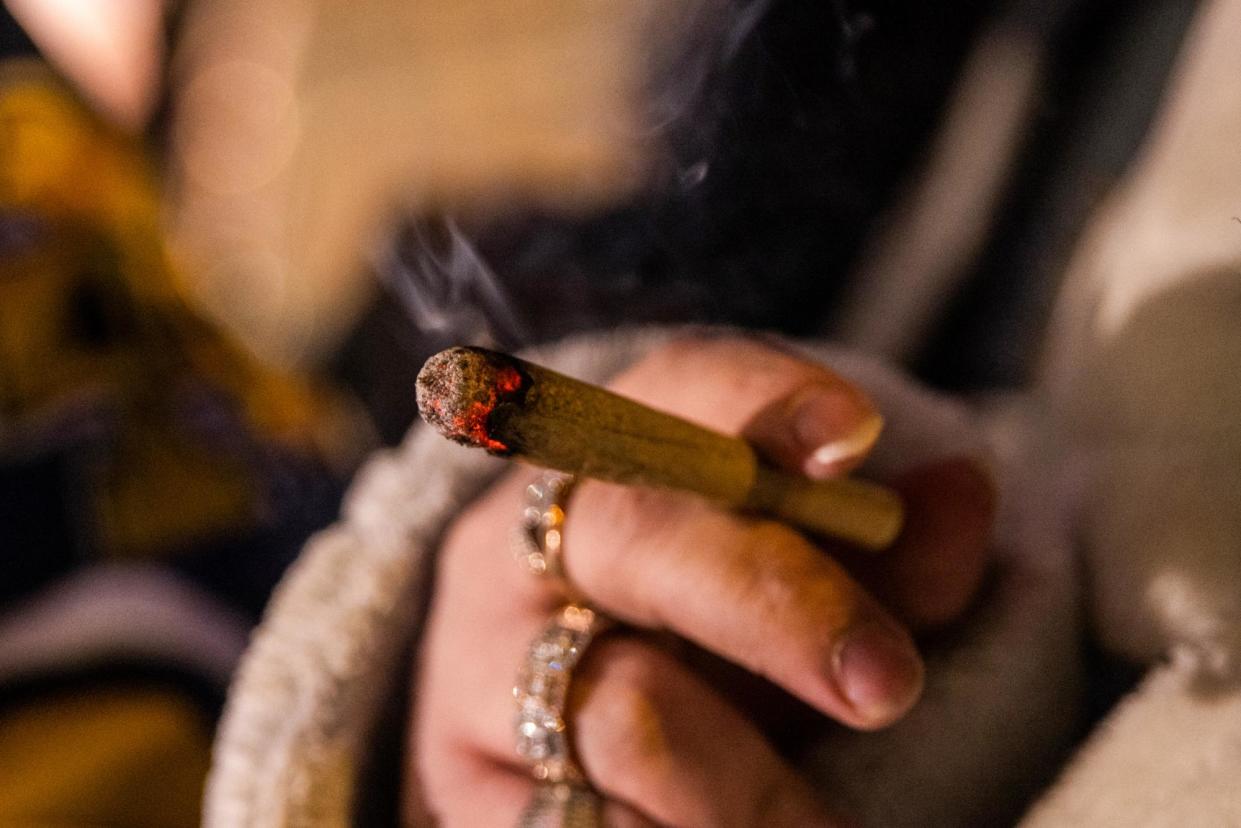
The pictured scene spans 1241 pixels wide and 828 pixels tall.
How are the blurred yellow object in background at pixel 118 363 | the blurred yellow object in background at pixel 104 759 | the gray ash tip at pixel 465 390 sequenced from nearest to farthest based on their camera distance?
1. the gray ash tip at pixel 465 390
2. the blurred yellow object in background at pixel 104 759
3. the blurred yellow object in background at pixel 118 363

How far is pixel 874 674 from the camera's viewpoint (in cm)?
20

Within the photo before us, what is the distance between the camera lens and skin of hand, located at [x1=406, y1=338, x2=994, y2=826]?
21cm

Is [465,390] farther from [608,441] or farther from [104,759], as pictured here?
[104,759]

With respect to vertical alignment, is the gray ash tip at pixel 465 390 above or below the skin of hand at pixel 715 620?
above

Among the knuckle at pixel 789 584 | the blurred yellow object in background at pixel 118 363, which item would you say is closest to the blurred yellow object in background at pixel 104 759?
the blurred yellow object in background at pixel 118 363

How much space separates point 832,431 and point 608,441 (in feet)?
0.23

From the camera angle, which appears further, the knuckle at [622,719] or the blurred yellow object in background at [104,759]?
the blurred yellow object in background at [104,759]

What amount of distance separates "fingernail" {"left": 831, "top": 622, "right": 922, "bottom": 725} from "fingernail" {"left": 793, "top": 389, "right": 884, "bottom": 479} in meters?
0.04

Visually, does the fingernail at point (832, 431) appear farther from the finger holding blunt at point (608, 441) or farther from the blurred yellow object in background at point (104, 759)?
the blurred yellow object in background at point (104, 759)

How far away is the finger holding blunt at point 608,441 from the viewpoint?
0.45ft

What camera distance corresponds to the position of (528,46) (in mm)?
785

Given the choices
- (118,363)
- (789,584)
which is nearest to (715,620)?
(789,584)

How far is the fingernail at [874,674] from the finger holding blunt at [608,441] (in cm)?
3

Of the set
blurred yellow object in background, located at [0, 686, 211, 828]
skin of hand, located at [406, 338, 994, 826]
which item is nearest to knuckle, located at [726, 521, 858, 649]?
skin of hand, located at [406, 338, 994, 826]
